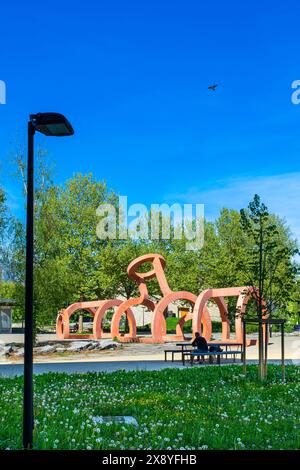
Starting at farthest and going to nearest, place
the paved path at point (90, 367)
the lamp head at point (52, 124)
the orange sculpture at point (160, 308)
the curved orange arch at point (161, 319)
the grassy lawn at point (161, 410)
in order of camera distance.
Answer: the curved orange arch at point (161, 319), the orange sculpture at point (160, 308), the paved path at point (90, 367), the grassy lawn at point (161, 410), the lamp head at point (52, 124)

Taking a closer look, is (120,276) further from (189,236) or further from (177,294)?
(177,294)

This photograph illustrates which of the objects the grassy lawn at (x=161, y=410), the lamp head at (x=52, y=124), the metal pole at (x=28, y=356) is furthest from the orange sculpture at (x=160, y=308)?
the lamp head at (x=52, y=124)

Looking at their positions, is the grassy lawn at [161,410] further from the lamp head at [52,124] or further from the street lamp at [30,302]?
the lamp head at [52,124]

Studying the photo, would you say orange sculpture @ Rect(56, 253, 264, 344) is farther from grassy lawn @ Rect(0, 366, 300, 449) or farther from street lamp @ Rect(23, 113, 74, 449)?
street lamp @ Rect(23, 113, 74, 449)

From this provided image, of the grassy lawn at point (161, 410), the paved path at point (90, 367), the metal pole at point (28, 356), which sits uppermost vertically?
the metal pole at point (28, 356)

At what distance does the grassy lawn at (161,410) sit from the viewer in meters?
8.01

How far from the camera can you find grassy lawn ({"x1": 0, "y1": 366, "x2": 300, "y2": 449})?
8.01 metres

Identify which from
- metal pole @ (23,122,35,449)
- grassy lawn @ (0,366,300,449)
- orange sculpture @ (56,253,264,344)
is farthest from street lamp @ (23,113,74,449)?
orange sculpture @ (56,253,264,344)

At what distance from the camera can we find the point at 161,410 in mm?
10242

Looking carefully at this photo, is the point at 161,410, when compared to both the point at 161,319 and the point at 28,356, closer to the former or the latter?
the point at 28,356

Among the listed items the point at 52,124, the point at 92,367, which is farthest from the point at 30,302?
the point at 92,367

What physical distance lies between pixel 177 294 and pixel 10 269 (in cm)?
1037
